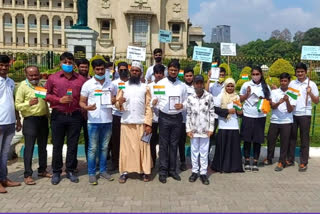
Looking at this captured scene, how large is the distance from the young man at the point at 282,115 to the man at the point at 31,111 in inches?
153

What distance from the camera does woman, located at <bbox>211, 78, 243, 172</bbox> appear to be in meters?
5.38

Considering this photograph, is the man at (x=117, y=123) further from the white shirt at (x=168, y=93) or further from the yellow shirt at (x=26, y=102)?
the yellow shirt at (x=26, y=102)

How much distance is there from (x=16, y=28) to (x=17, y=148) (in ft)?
181

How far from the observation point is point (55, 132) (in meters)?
4.85

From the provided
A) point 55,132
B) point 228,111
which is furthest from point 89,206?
point 228,111

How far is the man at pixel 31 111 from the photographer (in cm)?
464

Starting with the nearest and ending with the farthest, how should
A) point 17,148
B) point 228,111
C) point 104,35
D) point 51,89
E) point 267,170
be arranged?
point 51,89
point 228,111
point 267,170
point 17,148
point 104,35

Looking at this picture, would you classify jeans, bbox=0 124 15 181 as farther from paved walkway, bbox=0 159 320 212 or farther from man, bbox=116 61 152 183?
man, bbox=116 61 152 183

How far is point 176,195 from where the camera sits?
449 cm

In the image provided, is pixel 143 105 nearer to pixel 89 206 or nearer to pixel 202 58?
pixel 89 206

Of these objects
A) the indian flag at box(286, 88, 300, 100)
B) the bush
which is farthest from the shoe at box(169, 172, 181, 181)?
the bush

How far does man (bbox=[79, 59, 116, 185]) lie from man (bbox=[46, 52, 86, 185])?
0.18 metres

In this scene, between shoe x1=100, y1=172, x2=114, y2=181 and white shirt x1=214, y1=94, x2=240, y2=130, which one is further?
white shirt x1=214, y1=94, x2=240, y2=130

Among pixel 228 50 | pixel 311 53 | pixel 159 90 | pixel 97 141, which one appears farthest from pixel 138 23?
pixel 97 141
